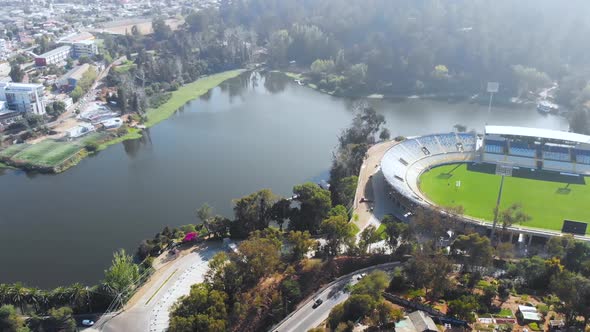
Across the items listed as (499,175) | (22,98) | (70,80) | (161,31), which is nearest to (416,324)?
(499,175)

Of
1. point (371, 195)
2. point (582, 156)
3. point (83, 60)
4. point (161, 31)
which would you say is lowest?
point (371, 195)

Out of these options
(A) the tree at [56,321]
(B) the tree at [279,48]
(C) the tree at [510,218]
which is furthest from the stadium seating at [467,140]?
(B) the tree at [279,48]

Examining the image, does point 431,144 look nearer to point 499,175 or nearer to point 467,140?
point 467,140

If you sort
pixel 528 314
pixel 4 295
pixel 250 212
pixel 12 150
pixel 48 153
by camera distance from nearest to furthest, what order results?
1. pixel 528 314
2. pixel 4 295
3. pixel 250 212
4. pixel 48 153
5. pixel 12 150

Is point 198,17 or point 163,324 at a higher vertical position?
point 198,17

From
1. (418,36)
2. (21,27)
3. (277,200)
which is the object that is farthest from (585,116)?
(21,27)

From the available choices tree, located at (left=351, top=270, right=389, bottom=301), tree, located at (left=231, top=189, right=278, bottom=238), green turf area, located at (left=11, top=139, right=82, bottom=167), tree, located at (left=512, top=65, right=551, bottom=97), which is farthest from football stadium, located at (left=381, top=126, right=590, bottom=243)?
green turf area, located at (left=11, top=139, right=82, bottom=167)

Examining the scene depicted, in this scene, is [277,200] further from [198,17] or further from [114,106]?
[198,17]
